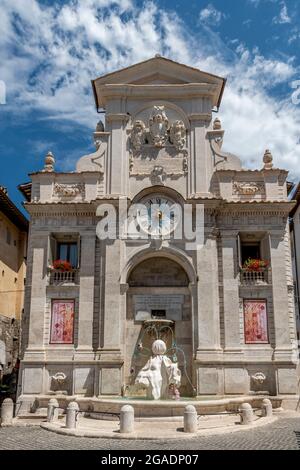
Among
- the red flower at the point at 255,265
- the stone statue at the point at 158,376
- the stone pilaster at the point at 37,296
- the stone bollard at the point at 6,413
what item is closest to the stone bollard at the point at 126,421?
the stone statue at the point at 158,376

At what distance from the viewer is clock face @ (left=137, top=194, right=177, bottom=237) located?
2486 cm

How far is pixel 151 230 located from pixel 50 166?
6.16m

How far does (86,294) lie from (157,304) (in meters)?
3.43

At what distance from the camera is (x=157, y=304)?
81.1 feet

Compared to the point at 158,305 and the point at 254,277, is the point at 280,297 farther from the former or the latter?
the point at 158,305

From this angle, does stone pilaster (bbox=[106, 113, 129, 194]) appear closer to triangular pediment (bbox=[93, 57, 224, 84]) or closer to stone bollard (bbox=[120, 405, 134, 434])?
triangular pediment (bbox=[93, 57, 224, 84])

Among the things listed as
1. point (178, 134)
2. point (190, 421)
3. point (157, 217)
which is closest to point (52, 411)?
point (190, 421)

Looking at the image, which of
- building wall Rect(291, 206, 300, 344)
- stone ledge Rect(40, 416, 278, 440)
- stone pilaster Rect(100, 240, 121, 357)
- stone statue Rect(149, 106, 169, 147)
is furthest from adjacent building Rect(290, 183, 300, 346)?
stone ledge Rect(40, 416, 278, 440)

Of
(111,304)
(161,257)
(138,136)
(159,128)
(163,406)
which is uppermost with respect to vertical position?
(159,128)

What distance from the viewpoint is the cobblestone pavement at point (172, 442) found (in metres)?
14.6

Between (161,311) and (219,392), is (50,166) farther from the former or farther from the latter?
(219,392)

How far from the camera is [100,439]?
1578 cm

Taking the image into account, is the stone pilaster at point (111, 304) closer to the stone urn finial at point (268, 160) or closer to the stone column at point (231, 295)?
the stone column at point (231, 295)
